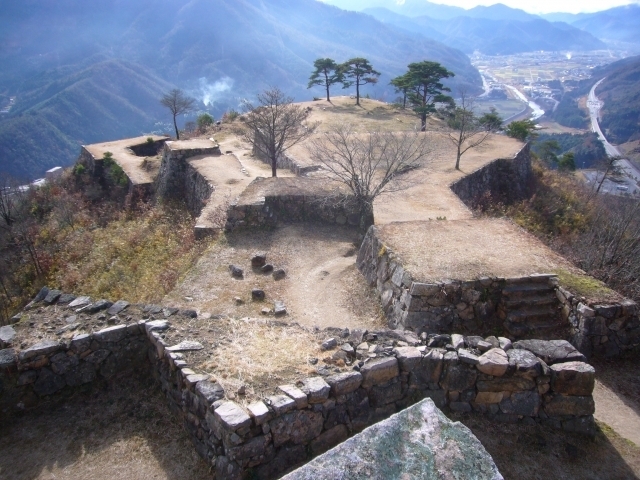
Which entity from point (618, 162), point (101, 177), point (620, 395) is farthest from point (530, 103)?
point (620, 395)

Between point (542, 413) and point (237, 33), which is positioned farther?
point (237, 33)

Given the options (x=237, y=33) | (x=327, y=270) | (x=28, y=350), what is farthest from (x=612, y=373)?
(x=237, y=33)

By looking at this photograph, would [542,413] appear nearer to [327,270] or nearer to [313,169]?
[327,270]

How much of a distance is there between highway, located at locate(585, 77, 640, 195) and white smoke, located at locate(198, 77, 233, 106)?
85.8 meters

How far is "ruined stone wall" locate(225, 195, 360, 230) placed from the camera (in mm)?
13367

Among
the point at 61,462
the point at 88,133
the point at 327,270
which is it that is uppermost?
the point at 61,462

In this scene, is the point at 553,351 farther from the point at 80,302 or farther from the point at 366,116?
the point at 366,116

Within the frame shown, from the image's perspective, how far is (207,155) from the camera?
22.4 m

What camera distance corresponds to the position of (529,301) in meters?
8.21

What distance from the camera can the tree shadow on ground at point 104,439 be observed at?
4934 millimetres

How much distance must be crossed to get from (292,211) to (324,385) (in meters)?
9.74

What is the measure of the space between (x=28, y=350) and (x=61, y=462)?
1.47m

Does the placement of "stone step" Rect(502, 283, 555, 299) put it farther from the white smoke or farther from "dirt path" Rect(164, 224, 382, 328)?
the white smoke

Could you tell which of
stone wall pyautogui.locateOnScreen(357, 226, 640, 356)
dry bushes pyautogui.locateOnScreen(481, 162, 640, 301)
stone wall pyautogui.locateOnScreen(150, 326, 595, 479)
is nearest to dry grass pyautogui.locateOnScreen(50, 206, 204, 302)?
stone wall pyautogui.locateOnScreen(357, 226, 640, 356)
